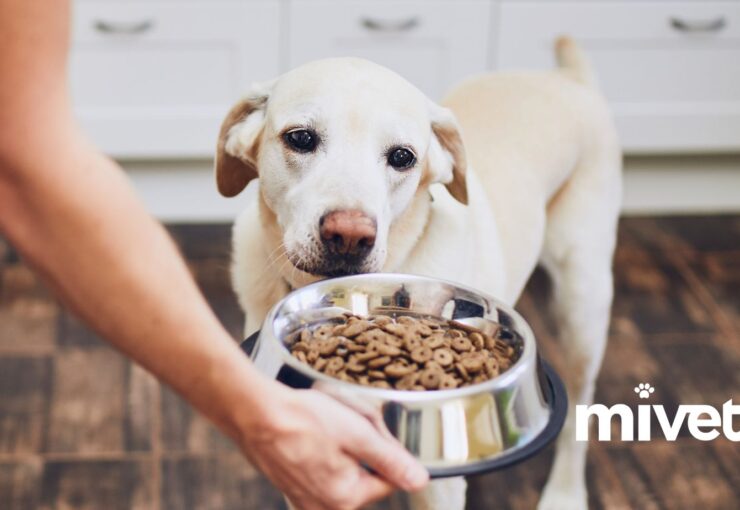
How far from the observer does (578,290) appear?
6.42 ft

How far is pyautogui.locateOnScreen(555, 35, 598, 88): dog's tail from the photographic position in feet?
6.69

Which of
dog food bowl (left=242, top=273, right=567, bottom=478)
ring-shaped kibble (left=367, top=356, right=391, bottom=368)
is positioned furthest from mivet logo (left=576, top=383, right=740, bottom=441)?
ring-shaped kibble (left=367, top=356, right=391, bottom=368)

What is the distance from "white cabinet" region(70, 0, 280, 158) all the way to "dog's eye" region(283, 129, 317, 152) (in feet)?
4.50

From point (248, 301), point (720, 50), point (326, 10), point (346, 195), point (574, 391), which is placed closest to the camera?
point (346, 195)

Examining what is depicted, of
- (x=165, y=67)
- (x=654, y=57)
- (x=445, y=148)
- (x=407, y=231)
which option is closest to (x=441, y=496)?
(x=407, y=231)

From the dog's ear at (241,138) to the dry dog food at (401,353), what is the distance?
39 cm

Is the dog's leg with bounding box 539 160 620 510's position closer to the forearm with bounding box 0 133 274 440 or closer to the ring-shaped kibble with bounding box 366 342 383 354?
the ring-shaped kibble with bounding box 366 342 383 354

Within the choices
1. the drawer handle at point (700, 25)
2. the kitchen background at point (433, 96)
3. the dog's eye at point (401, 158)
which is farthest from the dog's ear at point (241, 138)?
the drawer handle at point (700, 25)

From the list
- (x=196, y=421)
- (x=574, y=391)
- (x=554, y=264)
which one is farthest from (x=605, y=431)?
(x=196, y=421)

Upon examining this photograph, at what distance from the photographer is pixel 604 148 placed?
6.38 feet

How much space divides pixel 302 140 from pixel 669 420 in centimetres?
127

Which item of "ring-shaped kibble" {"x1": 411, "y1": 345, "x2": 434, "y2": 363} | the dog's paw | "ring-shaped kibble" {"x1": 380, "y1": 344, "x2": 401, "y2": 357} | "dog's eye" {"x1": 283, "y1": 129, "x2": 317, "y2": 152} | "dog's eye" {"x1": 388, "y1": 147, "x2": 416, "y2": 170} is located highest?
"dog's eye" {"x1": 283, "y1": 129, "x2": 317, "y2": 152}

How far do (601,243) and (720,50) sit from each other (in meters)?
1.11

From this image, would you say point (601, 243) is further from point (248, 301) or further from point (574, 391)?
point (248, 301)
